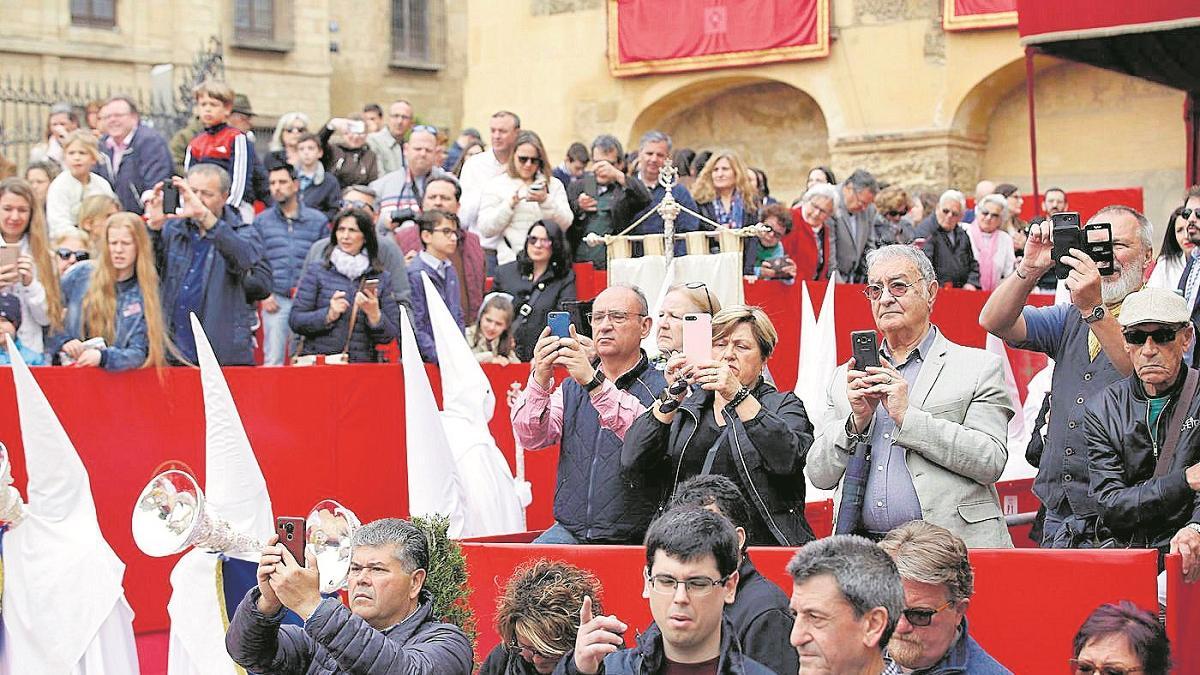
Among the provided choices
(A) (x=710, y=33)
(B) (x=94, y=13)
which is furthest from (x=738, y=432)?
(B) (x=94, y=13)

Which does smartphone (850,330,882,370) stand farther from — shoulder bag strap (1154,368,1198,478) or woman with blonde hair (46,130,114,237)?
woman with blonde hair (46,130,114,237)

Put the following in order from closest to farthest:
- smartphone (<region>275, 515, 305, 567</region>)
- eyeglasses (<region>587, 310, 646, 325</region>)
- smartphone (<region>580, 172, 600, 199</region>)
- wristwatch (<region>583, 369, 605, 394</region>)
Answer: smartphone (<region>275, 515, 305, 567</region>) → wristwatch (<region>583, 369, 605, 394</region>) → eyeglasses (<region>587, 310, 646, 325</region>) → smartphone (<region>580, 172, 600, 199</region>)

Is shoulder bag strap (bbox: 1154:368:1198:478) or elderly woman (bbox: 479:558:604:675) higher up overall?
shoulder bag strap (bbox: 1154:368:1198:478)

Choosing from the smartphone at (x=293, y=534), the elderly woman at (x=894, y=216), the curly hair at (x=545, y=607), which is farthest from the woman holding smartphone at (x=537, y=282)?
the smartphone at (x=293, y=534)

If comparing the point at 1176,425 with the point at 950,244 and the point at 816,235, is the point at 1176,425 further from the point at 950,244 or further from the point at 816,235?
the point at 950,244

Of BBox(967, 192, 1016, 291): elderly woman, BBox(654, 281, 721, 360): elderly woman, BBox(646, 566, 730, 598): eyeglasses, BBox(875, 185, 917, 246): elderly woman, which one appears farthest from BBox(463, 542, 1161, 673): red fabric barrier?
BBox(967, 192, 1016, 291): elderly woman

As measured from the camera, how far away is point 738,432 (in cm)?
622

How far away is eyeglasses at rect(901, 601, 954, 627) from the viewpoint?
4.99 m

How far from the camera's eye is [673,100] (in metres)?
24.4

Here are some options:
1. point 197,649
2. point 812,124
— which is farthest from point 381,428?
point 812,124

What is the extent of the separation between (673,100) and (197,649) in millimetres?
17308

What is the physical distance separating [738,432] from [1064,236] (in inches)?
53.1

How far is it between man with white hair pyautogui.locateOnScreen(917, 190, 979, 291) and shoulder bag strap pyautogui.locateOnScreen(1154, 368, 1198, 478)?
8.83 metres

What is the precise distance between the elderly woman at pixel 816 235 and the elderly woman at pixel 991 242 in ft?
5.61
